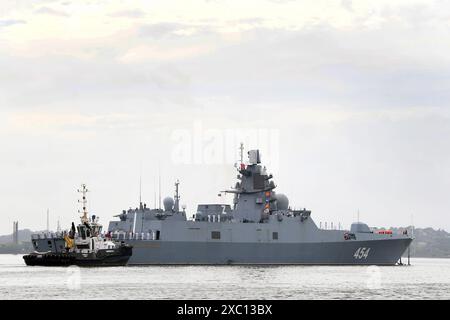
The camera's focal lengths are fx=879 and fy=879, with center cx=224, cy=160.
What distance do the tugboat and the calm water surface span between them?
173 cm

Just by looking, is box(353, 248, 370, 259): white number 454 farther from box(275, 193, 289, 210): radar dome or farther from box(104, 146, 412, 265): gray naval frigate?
box(275, 193, 289, 210): radar dome

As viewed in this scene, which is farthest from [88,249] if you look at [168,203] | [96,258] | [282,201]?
[282,201]

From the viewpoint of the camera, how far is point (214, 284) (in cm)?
5238

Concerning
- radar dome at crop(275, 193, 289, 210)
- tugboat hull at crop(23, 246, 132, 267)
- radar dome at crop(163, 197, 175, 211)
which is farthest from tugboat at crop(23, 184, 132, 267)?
radar dome at crop(275, 193, 289, 210)

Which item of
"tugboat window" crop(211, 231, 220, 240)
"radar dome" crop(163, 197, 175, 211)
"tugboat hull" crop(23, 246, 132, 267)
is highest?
"radar dome" crop(163, 197, 175, 211)

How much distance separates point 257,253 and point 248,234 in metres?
1.78

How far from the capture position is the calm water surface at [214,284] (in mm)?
45719

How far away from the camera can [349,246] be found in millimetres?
78250

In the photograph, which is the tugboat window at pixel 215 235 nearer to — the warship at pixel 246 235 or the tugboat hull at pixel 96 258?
the warship at pixel 246 235

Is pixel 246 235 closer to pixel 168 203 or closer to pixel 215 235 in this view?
pixel 215 235

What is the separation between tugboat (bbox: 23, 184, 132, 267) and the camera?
70688 millimetres
